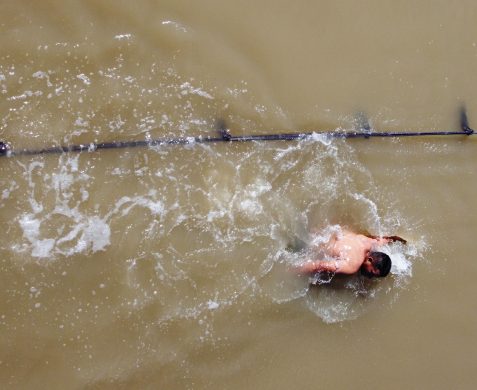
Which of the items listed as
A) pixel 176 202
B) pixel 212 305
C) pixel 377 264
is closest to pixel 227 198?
pixel 176 202

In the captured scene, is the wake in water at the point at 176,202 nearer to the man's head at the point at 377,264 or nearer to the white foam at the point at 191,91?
the white foam at the point at 191,91

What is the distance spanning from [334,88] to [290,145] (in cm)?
64

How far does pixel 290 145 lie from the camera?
4.26 m

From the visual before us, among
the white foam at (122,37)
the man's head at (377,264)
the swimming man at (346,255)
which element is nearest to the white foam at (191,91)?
the white foam at (122,37)

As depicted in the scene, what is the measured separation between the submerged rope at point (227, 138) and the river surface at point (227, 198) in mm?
45

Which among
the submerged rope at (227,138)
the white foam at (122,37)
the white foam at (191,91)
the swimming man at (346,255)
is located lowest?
the swimming man at (346,255)

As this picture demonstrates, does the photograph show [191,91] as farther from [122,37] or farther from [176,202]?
[176,202]

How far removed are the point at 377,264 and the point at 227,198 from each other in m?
1.21

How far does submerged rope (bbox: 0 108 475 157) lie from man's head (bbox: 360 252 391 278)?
1.02 m

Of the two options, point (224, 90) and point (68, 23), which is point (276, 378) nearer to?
point (224, 90)

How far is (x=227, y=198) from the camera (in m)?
4.09

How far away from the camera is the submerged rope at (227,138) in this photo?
12.8 feet

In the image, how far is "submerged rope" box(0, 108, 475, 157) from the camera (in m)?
3.90

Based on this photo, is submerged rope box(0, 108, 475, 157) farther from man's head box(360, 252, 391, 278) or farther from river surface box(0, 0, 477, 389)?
man's head box(360, 252, 391, 278)
